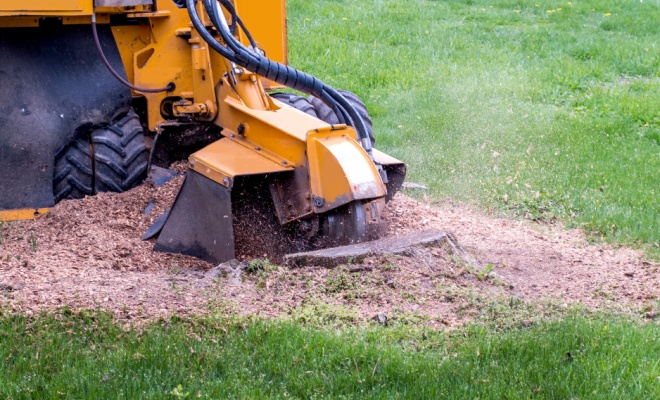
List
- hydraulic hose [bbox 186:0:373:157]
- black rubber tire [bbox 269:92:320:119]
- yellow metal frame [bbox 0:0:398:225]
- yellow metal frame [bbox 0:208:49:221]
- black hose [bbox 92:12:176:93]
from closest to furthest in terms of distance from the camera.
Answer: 1. yellow metal frame [bbox 0:0:398:225]
2. hydraulic hose [bbox 186:0:373:157]
3. black hose [bbox 92:12:176:93]
4. yellow metal frame [bbox 0:208:49:221]
5. black rubber tire [bbox 269:92:320:119]

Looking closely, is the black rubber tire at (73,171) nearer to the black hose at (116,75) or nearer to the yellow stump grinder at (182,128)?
the yellow stump grinder at (182,128)

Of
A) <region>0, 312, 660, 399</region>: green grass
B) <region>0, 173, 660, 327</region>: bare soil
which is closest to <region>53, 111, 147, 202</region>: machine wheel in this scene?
<region>0, 173, 660, 327</region>: bare soil

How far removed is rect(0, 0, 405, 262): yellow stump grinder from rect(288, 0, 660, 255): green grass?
6.79 feet

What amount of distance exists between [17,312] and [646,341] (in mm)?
2860

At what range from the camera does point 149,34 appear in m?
6.37

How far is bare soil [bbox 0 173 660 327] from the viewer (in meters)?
4.52

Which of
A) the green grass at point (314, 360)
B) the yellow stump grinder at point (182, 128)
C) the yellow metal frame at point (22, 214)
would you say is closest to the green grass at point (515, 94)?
the yellow stump grinder at point (182, 128)

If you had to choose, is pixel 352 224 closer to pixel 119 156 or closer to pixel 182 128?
pixel 182 128

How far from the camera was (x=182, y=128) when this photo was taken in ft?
20.2

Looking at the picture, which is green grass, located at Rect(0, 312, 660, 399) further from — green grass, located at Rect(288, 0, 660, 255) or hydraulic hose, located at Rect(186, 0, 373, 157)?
green grass, located at Rect(288, 0, 660, 255)

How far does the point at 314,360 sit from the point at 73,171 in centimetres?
281

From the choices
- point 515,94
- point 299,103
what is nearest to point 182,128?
point 299,103

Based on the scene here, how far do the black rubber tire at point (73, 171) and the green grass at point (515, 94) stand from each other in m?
2.81

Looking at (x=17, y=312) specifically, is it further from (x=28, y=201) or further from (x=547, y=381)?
(x=547, y=381)
